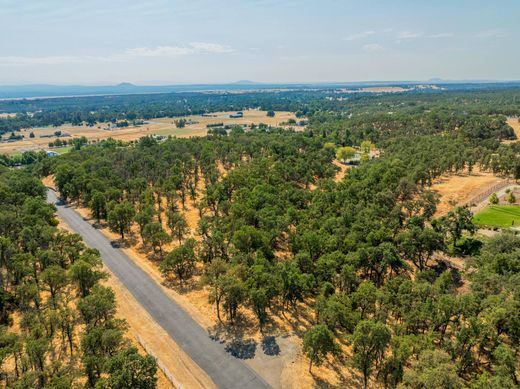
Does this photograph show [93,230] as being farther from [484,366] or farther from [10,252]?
[484,366]

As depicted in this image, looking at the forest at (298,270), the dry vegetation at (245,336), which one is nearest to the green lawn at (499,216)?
the forest at (298,270)

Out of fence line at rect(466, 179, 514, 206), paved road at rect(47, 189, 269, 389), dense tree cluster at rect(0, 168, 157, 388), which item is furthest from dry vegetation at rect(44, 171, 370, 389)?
fence line at rect(466, 179, 514, 206)

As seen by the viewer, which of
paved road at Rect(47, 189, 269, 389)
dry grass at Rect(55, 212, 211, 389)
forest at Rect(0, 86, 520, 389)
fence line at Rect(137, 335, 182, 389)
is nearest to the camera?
forest at Rect(0, 86, 520, 389)

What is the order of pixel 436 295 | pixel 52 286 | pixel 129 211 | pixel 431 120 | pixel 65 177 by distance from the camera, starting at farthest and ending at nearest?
pixel 431 120, pixel 65 177, pixel 129 211, pixel 52 286, pixel 436 295

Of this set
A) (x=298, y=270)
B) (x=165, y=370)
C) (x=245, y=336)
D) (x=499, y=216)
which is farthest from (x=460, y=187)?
(x=165, y=370)

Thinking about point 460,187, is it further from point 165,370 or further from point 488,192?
point 165,370

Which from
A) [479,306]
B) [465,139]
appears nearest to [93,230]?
[479,306]

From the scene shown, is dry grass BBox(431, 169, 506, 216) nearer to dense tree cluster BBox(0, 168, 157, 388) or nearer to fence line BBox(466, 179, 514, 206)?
fence line BBox(466, 179, 514, 206)
